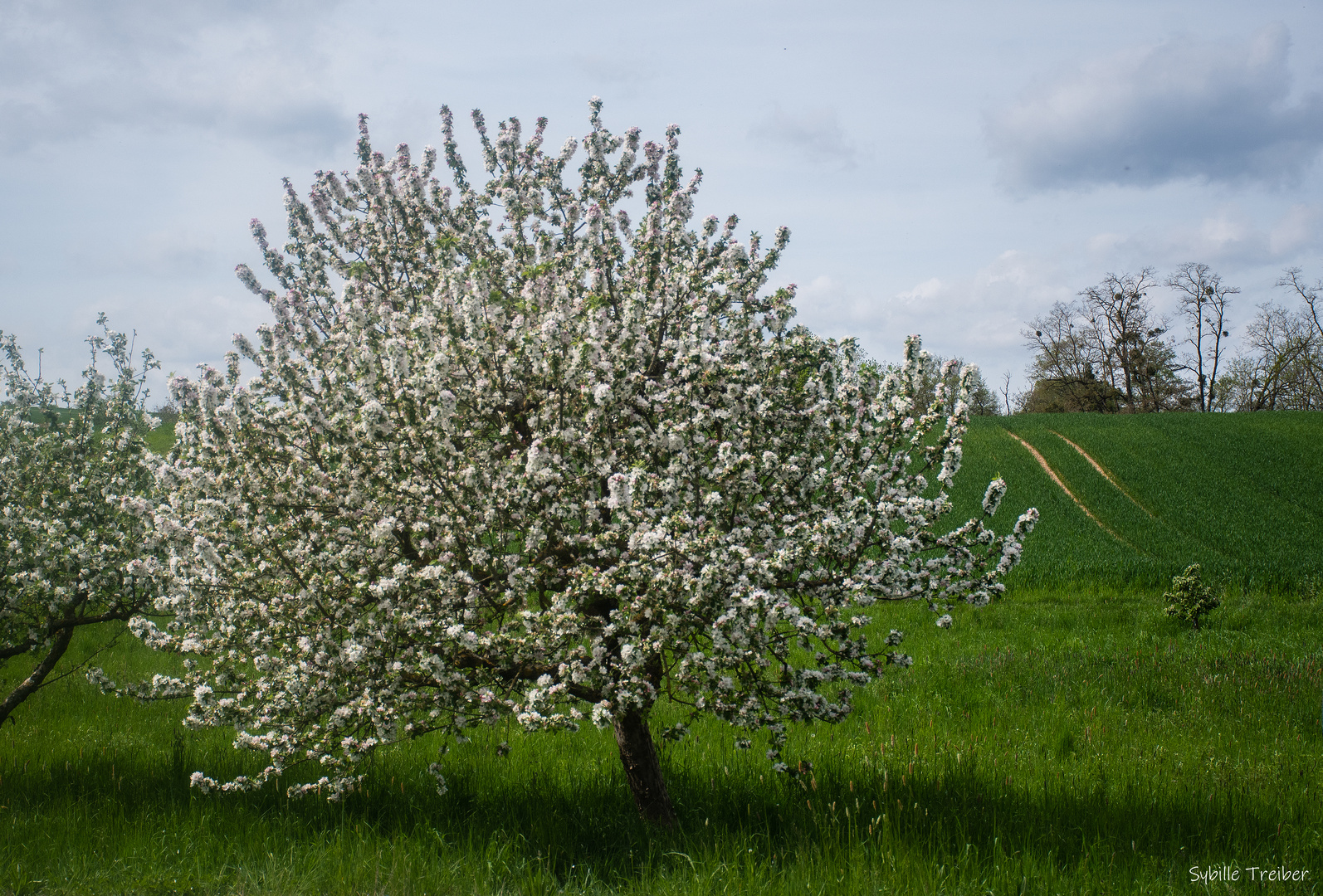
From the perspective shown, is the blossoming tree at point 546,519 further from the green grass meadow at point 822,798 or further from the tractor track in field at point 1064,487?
the tractor track in field at point 1064,487

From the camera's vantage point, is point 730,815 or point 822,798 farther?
point 822,798

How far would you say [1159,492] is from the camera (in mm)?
31922

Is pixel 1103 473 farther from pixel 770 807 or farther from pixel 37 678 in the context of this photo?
pixel 37 678

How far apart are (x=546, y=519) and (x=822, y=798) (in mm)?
4211

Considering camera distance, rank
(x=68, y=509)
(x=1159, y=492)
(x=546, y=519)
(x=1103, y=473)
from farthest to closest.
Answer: (x=1103, y=473)
(x=1159, y=492)
(x=68, y=509)
(x=546, y=519)

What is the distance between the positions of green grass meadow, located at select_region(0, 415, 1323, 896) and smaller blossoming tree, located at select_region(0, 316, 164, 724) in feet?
6.03

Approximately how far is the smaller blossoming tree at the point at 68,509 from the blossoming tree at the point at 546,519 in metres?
1.23

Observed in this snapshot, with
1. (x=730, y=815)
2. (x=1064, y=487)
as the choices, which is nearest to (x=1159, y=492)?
(x=1064, y=487)

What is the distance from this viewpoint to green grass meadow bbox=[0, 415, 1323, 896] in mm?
5945

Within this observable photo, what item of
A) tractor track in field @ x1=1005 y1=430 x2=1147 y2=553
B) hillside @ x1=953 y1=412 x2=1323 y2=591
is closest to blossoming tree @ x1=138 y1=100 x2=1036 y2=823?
hillside @ x1=953 y1=412 x2=1323 y2=591

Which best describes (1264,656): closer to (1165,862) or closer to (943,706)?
(943,706)

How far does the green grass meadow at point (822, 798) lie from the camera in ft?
19.5

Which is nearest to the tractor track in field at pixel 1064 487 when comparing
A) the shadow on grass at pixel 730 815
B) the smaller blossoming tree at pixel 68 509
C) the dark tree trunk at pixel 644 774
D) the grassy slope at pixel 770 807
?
the grassy slope at pixel 770 807

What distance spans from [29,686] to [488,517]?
7877mm
